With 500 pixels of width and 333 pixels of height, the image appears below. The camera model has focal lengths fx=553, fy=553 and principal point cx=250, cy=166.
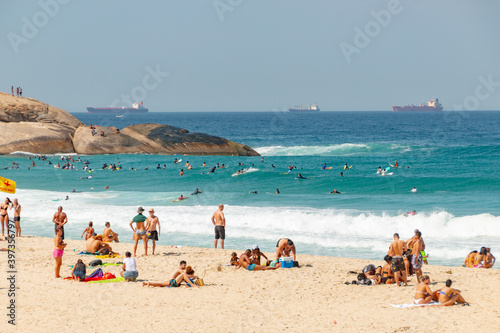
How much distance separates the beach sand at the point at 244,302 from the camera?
1108cm

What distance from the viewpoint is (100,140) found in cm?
5666

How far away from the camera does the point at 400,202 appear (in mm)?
30156

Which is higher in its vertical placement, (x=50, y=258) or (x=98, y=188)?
(x=98, y=188)

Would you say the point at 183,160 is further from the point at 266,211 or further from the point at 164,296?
the point at 164,296

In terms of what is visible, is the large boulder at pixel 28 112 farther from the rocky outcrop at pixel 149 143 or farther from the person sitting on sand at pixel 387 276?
the person sitting on sand at pixel 387 276

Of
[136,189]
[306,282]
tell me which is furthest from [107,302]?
[136,189]

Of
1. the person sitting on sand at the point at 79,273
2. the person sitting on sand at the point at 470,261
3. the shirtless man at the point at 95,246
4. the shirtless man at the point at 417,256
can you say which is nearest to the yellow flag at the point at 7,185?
the person sitting on sand at the point at 79,273

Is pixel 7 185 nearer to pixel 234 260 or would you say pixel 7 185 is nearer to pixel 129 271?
pixel 129 271

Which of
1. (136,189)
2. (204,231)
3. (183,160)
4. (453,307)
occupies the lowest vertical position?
(453,307)

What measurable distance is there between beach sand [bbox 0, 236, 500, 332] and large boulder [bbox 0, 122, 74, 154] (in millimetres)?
41163

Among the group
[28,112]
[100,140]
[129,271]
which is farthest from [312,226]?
[28,112]

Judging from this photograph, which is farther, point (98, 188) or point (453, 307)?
point (98, 188)

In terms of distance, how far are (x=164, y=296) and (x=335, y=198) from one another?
20.5m

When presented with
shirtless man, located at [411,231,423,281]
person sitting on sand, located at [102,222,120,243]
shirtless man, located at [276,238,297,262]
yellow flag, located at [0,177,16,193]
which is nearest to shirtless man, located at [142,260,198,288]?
shirtless man, located at [276,238,297,262]
